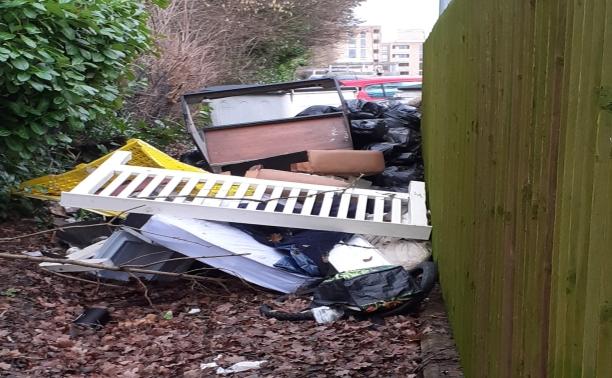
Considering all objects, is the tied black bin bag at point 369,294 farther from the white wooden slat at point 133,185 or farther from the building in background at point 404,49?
the building in background at point 404,49

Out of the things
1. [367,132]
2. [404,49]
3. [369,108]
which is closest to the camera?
[367,132]

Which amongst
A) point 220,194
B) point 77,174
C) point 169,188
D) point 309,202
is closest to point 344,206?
point 309,202

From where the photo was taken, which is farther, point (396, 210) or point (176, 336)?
point (396, 210)

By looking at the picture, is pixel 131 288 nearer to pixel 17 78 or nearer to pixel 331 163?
pixel 17 78

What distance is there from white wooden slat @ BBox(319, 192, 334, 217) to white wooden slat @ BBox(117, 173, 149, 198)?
1666mm

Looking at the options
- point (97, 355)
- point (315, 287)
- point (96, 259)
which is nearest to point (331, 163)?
point (315, 287)

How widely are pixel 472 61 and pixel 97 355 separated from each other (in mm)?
2871

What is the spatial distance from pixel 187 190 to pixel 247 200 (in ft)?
2.03

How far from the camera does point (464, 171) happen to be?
3248mm

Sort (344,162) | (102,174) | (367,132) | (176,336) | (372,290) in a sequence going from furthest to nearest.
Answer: (367,132) < (344,162) < (102,174) < (372,290) < (176,336)

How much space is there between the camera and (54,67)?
5.73 meters

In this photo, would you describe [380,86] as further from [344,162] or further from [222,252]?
[222,252]

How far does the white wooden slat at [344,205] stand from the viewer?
18.2 ft

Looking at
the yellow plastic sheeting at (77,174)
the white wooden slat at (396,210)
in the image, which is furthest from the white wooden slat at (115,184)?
the white wooden slat at (396,210)
